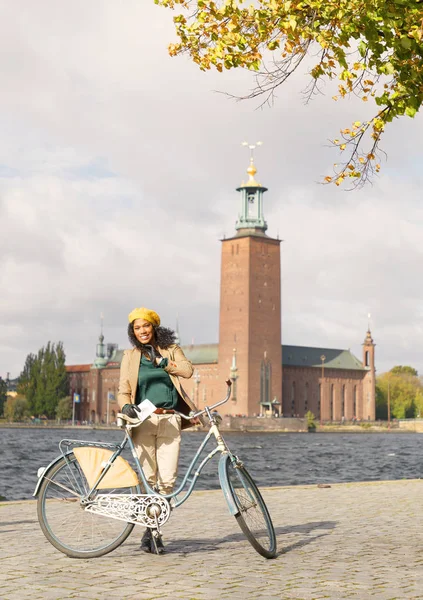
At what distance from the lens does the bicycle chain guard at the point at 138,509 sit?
20.4 ft

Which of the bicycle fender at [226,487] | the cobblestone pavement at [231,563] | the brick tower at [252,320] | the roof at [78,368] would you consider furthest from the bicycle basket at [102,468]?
the roof at [78,368]

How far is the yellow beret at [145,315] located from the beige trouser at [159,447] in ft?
2.35

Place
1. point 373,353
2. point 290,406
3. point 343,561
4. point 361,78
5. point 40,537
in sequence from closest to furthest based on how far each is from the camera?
point 343,561
point 40,537
point 361,78
point 290,406
point 373,353

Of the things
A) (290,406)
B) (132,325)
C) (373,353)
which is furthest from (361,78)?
(373,353)

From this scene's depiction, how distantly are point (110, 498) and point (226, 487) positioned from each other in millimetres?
834

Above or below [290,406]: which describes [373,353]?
above

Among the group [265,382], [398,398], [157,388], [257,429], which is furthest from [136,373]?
[398,398]

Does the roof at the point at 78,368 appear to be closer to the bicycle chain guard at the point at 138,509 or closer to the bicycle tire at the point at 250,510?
the bicycle chain guard at the point at 138,509

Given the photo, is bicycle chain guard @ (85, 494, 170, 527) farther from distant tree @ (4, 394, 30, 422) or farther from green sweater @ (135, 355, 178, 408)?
distant tree @ (4, 394, 30, 422)

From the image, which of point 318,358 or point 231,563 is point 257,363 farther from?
point 231,563

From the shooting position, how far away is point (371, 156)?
8.23 m

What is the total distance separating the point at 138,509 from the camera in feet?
20.5

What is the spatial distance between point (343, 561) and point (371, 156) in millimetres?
3747

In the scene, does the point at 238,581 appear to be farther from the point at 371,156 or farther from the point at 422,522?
the point at 371,156
